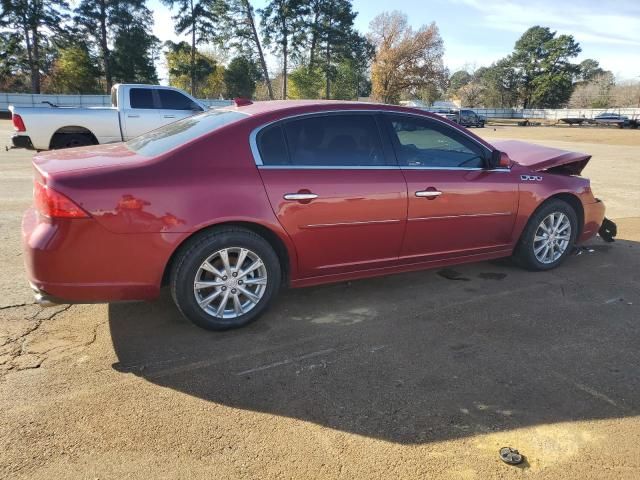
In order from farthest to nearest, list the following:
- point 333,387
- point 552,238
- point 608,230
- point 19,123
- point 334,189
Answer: point 19,123
point 608,230
point 552,238
point 334,189
point 333,387

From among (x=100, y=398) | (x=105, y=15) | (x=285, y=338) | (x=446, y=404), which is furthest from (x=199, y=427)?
(x=105, y=15)

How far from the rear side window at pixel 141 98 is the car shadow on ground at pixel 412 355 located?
840cm

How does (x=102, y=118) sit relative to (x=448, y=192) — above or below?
above

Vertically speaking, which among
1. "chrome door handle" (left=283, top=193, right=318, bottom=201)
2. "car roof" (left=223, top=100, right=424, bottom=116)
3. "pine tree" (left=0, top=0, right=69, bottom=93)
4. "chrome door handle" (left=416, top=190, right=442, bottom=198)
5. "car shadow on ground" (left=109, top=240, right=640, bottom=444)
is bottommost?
"car shadow on ground" (left=109, top=240, right=640, bottom=444)

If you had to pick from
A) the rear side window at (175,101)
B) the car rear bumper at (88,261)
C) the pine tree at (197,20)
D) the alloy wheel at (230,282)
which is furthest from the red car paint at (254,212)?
the pine tree at (197,20)

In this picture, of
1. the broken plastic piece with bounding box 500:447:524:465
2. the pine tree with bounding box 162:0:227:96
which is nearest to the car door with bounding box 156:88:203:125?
the broken plastic piece with bounding box 500:447:524:465

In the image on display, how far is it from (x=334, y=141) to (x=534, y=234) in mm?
2362

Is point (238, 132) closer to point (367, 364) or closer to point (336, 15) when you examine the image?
point (367, 364)

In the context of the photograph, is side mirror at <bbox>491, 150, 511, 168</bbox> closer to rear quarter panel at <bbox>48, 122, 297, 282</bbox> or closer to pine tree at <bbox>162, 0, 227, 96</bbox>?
rear quarter panel at <bbox>48, 122, 297, 282</bbox>

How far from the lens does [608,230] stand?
594 centimetres

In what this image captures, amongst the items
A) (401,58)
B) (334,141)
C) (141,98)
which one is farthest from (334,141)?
(401,58)

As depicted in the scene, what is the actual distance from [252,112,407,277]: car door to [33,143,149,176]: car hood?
931 millimetres

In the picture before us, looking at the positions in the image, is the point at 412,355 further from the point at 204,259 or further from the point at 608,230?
the point at 608,230

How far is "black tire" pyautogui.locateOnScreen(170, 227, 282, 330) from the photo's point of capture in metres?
3.29
